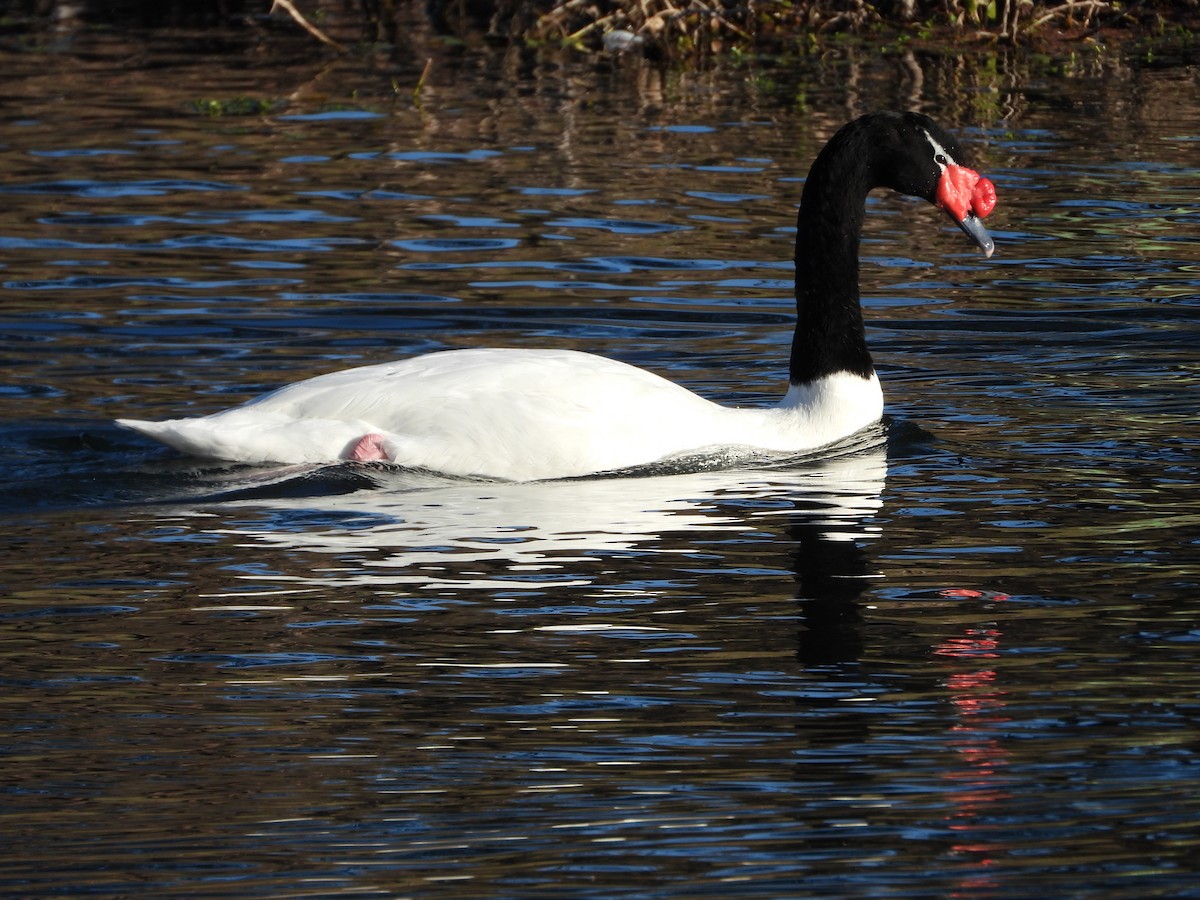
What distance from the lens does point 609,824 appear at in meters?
4.87

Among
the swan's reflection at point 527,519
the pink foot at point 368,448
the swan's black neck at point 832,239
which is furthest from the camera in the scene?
the swan's black neck at point 832,239

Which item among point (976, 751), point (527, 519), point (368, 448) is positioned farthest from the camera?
point (368, 448)

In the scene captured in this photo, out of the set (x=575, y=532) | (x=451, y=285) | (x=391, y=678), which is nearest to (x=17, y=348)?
(x=451, y=285)

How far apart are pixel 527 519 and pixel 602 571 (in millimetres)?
820

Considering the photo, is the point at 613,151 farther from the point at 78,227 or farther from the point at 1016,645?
the point at 1016,645

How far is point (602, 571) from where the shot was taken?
23.7 ft

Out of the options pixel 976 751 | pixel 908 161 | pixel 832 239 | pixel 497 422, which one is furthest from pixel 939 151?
pixel 976 751

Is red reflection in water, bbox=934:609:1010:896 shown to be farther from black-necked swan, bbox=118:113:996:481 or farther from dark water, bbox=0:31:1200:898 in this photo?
black-necked swan, bbox=118:113:996:481

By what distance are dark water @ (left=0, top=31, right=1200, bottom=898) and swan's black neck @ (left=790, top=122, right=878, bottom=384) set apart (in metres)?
0.64

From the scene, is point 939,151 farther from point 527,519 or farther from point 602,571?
point 602,571

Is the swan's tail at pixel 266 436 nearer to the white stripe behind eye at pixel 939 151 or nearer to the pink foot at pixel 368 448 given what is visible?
the pink foot at pixel 368 448

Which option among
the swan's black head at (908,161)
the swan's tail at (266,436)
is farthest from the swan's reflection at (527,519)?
the swan's black head at (908,161)

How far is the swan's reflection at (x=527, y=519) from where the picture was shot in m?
7.27

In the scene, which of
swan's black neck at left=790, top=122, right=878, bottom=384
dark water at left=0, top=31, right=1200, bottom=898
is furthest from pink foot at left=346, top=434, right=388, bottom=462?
swan's black neck at left=790, top=122, right=878, bottom=384
